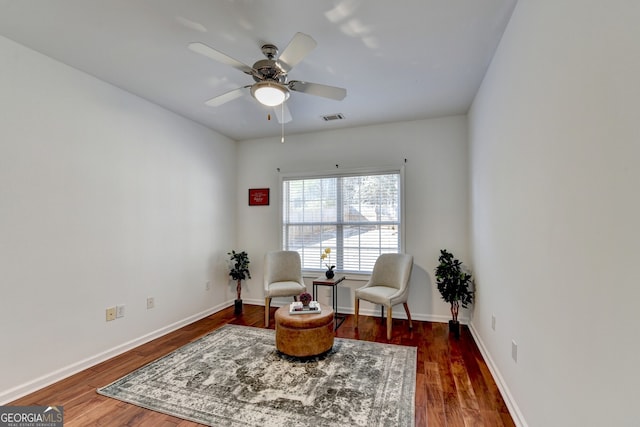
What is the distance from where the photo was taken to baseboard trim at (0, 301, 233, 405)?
226 centimetres

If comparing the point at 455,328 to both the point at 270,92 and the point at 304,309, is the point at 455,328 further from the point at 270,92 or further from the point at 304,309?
the point at 270,92

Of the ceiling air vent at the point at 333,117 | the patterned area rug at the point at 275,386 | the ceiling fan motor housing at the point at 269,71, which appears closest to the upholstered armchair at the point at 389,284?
the patterned area rug at the point at 275,386

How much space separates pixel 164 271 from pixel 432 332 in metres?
3.32

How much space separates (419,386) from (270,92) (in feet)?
8.48

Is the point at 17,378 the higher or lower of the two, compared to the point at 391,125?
lower

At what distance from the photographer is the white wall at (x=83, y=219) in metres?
2.31

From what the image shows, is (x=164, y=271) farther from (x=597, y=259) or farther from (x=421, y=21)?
(x=597, y=259)

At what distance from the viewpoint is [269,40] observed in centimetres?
228

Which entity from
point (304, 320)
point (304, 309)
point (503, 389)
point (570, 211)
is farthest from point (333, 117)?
point (503, 389)

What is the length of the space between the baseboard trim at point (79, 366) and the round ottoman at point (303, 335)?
1.62 m

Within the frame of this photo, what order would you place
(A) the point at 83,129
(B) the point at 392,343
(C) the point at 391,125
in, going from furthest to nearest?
(C) the point at 391,125 < (B) the point at 392,343 < (A) the point at 83,129

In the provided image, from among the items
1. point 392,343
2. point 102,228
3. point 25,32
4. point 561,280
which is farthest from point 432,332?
point 25,32

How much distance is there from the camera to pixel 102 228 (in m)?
2.93

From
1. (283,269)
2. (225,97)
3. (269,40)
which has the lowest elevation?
(283,269)
